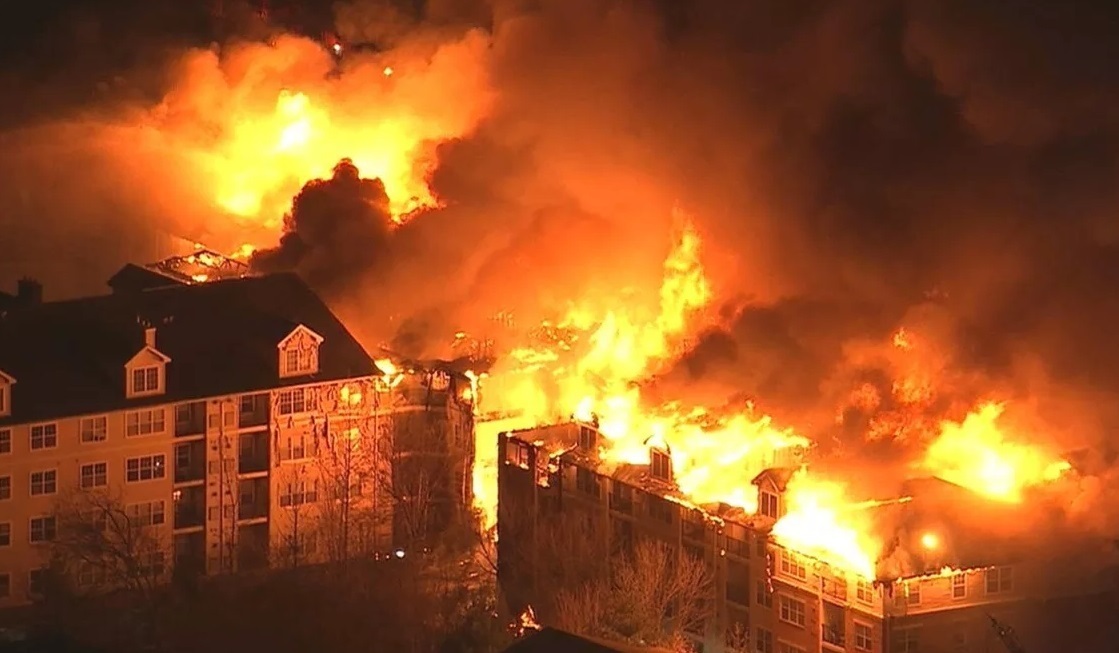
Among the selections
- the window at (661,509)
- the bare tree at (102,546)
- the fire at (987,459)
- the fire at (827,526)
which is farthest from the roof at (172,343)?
the fire at (987,459)

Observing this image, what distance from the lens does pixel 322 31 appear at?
65.4 m

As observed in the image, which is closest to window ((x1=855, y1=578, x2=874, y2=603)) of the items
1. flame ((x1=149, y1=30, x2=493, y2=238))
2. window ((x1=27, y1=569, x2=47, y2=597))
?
window ((x1=27, y1=569, x2=47, y2=597))

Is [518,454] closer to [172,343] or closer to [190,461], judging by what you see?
[190,461]

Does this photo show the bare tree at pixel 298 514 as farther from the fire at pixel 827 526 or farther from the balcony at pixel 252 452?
the fire at pixel 827 526

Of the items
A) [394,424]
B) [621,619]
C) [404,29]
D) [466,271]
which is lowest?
[621,619]

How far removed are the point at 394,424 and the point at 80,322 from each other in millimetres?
5480

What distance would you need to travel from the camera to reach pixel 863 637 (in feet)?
117

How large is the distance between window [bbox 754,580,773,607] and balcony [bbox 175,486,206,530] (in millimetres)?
9618

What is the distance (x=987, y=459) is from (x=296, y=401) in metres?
11.1

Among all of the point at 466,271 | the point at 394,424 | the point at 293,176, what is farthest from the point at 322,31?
the point at 394,424

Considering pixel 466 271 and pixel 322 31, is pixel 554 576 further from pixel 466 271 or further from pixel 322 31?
pixel 322 31

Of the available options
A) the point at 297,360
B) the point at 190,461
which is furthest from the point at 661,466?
the point at 190,461

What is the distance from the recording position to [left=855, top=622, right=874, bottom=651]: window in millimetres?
35625

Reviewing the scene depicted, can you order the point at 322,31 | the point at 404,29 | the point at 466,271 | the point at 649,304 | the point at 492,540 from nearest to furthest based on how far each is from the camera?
the point at 492,540 → the point at 649,304 → the point at 466,271 → the point at 404,29 → the point at 322,31
